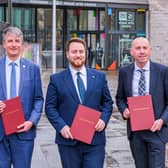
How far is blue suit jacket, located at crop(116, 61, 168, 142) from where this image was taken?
5316 mm

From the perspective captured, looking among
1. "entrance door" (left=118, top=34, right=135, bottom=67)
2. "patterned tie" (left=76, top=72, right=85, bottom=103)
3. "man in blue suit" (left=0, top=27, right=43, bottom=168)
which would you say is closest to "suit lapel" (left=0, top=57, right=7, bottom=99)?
"man in blue suit" (left=0, top=27, right=43, bottom=168)

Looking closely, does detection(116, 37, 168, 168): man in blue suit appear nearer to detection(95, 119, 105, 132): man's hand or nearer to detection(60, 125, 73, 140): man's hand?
detection(95, 119, 105, 132): man's hand

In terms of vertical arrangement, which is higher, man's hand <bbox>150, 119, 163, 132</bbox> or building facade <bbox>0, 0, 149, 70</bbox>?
building facade <bbox>0, 0, 149, 70</bbox>

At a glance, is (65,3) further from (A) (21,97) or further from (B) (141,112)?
(A) (21,97)

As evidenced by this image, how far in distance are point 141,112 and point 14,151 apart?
49.5 inches

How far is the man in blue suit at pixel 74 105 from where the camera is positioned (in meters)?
4.99

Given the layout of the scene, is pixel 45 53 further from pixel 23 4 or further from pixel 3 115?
pixel 3 115

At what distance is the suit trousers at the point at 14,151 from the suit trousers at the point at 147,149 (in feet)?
3.61

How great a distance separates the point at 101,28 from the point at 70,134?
3485cm

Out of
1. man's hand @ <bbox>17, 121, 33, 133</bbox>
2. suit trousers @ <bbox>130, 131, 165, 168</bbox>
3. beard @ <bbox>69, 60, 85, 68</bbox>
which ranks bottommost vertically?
suit trousers @ <bbox>130, 131, 165, 168</bbox>

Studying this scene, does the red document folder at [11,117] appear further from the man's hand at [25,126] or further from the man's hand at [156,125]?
the man's hand at [156,125]

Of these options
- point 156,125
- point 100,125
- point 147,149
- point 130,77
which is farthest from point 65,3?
point 100,125

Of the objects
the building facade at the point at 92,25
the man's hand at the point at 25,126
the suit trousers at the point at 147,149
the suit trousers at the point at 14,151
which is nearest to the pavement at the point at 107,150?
the suit trousers at the point at 147,149

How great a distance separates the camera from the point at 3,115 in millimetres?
4988
